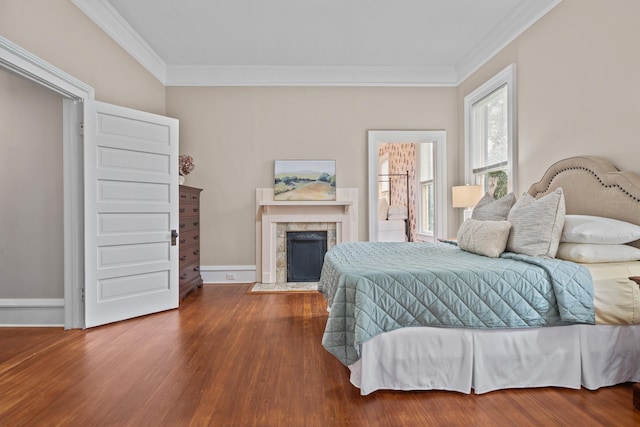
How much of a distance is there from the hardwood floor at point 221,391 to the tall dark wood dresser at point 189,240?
47.3 inches

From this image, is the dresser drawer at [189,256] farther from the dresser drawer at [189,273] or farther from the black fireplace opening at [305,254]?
the black fireplace opening at [305,254]

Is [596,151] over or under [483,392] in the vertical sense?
over

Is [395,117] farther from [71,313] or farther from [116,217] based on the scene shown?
[71,313]

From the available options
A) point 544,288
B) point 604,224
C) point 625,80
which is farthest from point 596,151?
point 544,288

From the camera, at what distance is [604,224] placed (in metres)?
2.20

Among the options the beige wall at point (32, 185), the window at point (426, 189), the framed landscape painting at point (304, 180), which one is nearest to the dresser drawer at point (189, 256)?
the beige wall at point (32, 185)

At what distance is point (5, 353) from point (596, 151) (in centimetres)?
475

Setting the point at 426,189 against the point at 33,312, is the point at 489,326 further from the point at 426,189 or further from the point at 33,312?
the point at 426,189

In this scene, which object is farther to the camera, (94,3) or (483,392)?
(94,3)

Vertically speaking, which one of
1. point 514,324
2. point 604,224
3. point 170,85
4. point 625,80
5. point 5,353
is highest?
point 170,85

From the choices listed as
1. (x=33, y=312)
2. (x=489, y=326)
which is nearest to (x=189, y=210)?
(x=33, y=312)

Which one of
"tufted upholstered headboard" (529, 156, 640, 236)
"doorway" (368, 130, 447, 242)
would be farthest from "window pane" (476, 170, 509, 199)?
"tufted upholstered headboard" (529, 156, 640, 236)

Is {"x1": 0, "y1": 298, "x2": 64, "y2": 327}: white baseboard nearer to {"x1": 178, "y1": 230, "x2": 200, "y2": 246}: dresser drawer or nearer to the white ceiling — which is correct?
{"x1": 178, "y1": 230, "x2": 200, "y2": 246}: dresser drawer

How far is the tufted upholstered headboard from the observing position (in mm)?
2275
